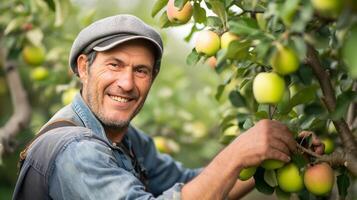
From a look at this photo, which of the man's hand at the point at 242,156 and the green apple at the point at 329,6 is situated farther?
the man's hand at the point at 242,156

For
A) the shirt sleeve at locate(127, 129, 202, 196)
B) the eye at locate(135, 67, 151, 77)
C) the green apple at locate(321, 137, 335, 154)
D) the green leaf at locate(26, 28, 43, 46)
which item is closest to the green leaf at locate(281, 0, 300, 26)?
the green apple at locate(321, 137, 335, 154)

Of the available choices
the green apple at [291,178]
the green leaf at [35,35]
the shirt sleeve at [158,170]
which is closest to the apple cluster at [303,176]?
the green apple at [291,178]

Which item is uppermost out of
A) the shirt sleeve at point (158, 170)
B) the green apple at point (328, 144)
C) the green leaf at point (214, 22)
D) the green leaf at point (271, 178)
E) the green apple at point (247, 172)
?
the green leaf at point (214, 22)

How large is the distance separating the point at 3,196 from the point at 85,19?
76.4 inches

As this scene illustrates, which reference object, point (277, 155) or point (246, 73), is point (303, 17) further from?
point (246, 73)

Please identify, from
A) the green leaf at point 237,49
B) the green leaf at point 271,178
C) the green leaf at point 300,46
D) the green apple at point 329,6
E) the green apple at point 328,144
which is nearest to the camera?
the green apple at point 329,6

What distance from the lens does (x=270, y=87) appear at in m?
1.25

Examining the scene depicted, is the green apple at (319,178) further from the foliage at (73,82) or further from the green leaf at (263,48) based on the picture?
the foliage at (73,82)

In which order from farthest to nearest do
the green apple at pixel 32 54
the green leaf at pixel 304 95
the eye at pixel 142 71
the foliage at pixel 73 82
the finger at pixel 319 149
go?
1. the green apple at pixel 32 54
2. the foliage at pixel 73 82
3. the eye at pixel 142 71
4. the finger at pixel 319 149
5. the green leaf at pixel 304 95

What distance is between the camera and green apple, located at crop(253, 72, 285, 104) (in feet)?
4.09

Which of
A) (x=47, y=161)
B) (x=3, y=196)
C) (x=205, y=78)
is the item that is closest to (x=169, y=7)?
(x=47, y=161)

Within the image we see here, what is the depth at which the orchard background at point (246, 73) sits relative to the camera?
1143 mm

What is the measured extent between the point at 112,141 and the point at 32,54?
107 centimetres

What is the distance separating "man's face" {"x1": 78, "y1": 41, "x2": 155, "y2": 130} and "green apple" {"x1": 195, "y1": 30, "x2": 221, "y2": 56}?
1.30ft
